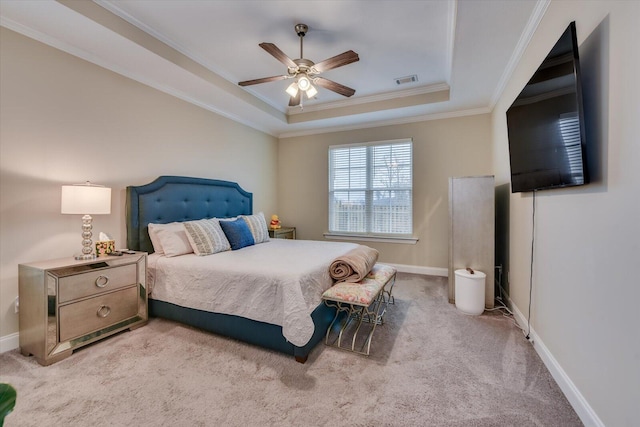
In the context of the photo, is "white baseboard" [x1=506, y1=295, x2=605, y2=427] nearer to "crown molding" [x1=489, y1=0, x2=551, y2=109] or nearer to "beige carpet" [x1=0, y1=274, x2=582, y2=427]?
"beige carpet" [x1=0, y1=274, x2=582, y2=427]

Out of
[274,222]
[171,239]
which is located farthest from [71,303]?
[274,222]

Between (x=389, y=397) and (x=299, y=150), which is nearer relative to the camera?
(x=389, y=397)

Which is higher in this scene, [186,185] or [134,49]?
[134,49]

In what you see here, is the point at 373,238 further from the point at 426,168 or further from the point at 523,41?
the point at 523,41

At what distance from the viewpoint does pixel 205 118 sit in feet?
12.7

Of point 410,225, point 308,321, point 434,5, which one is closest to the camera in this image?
point 308,321

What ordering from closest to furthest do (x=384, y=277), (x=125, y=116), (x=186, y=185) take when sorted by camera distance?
(x=384, y=277)
(x=125, y=116)
(x=186, y=185)

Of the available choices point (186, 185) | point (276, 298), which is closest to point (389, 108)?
point (186, 185)

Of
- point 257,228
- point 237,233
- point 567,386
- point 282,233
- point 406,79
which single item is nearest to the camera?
point 567,386

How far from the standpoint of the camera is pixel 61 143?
2.44 m

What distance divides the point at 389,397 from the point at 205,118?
12.6 feet

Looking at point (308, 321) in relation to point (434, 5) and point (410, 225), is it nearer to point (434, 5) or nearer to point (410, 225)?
point (434, 5)

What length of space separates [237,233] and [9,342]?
1973mm

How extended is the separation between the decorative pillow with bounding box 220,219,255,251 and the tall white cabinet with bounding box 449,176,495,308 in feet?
7.94
